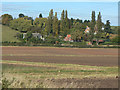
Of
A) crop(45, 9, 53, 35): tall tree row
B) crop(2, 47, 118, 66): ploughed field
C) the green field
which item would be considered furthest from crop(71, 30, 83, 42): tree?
the green field

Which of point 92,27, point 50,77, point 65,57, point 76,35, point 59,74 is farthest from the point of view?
point 92,27

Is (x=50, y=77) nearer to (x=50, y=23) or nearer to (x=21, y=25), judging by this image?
(x=50, y=23)

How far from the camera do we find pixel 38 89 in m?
15.1

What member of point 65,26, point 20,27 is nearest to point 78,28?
point 65,26

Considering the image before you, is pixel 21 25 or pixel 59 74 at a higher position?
pixel 21 25

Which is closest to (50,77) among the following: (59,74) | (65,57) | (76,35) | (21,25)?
(59,74)

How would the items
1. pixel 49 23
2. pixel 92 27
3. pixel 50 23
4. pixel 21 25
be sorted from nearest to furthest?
pixel 92 27, pixel 49 23, pixel 50 23, pixel 21 25

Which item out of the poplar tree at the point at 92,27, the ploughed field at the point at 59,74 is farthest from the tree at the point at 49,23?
the ploughed field at the point at 59,74

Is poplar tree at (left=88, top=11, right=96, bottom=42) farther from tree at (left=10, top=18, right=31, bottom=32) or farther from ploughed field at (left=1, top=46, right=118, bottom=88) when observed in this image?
ploughed field at (left=1, top=46, right=118, bottom=88)

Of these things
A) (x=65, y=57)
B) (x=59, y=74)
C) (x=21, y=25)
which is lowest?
(x=65, y=57)

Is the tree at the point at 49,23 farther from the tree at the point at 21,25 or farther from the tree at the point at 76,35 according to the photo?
the tree at the point at 21,25

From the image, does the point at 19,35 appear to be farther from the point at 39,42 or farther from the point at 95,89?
the point at 95,89

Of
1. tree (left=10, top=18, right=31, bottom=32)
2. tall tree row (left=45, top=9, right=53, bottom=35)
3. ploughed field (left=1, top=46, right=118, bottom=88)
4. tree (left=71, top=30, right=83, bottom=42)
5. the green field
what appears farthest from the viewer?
tree (left=10, top=18, right=31, bottom=32)

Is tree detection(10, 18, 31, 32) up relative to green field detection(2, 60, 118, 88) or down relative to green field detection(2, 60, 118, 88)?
up
